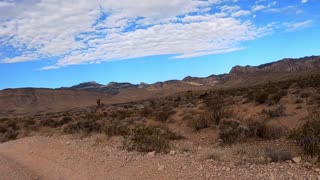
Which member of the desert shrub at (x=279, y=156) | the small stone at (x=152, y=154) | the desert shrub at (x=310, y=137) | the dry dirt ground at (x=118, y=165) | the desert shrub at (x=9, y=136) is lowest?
the desert shrub at (x=9, y=136)

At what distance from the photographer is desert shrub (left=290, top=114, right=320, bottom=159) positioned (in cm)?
947

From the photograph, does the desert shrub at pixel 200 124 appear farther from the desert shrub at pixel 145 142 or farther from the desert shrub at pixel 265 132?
the desert shrub at pixel 145 142

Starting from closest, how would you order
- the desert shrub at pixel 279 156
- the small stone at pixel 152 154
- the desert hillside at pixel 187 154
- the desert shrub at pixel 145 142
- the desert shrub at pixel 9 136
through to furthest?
1. the desert hillside at pixel 187 154
2. the desert shrub at pixel 279 156
3. the small stone at pixel 152 154
4. the desert shrub at pixel 145 142
5. the desert shrub at pixel 9 136

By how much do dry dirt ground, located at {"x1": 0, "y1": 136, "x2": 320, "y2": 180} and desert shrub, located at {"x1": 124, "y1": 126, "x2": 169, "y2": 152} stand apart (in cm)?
36

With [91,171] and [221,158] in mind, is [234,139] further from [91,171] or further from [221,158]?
[91,171]

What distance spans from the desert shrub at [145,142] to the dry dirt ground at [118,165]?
36 cm

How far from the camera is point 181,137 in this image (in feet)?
54.9

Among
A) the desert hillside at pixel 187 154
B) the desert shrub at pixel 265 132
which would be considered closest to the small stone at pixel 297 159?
the desert hillside at pixel 187 154

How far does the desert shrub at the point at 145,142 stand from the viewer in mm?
12617

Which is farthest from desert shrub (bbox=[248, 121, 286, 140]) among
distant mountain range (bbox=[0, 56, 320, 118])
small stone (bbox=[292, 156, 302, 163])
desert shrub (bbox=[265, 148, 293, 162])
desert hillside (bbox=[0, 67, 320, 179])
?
distant mountain range (bbox=[0, 56, 320, 118])

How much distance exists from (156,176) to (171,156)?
63.4 inches

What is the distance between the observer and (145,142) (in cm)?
1309

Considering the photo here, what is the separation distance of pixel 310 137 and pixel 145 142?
5.00 m

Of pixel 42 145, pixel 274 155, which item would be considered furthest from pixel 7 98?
pixel 274 155
